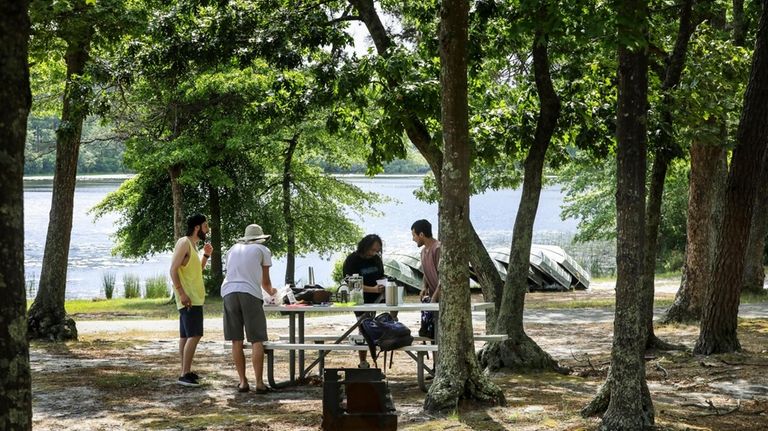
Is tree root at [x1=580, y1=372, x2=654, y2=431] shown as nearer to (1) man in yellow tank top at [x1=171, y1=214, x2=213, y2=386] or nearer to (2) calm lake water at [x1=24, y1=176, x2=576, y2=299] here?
(1) man in yellow tank top at [x1=171, y1=214, x2=213, y2=386]

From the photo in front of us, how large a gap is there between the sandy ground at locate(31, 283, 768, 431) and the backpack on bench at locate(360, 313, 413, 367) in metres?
0.51

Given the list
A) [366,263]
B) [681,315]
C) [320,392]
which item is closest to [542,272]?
[681,315]

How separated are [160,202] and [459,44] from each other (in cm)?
2308

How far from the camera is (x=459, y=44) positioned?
8695 millimetres

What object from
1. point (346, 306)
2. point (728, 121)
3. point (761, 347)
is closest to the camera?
point (346, 306)

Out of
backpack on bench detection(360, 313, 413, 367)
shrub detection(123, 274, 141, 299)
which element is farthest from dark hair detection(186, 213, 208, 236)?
shrub detection(123, 274, 141, 299)

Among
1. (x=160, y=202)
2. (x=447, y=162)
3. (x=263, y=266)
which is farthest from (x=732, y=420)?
(x=160, y=202)

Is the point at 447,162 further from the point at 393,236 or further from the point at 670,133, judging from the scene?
the point at 393,236

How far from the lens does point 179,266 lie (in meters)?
10.3

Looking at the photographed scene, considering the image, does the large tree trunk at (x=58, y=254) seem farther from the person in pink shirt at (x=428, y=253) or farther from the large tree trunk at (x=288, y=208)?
the large tree trunk at (x=288, y=208)

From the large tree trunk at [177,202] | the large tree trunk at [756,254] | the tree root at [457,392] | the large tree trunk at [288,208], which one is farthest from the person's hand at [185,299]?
the large tree trunk at [288,208]

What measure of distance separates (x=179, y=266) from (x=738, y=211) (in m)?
6.43

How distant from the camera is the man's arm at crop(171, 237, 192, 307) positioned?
10.2 metres

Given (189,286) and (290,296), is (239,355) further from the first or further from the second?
(189,286)
